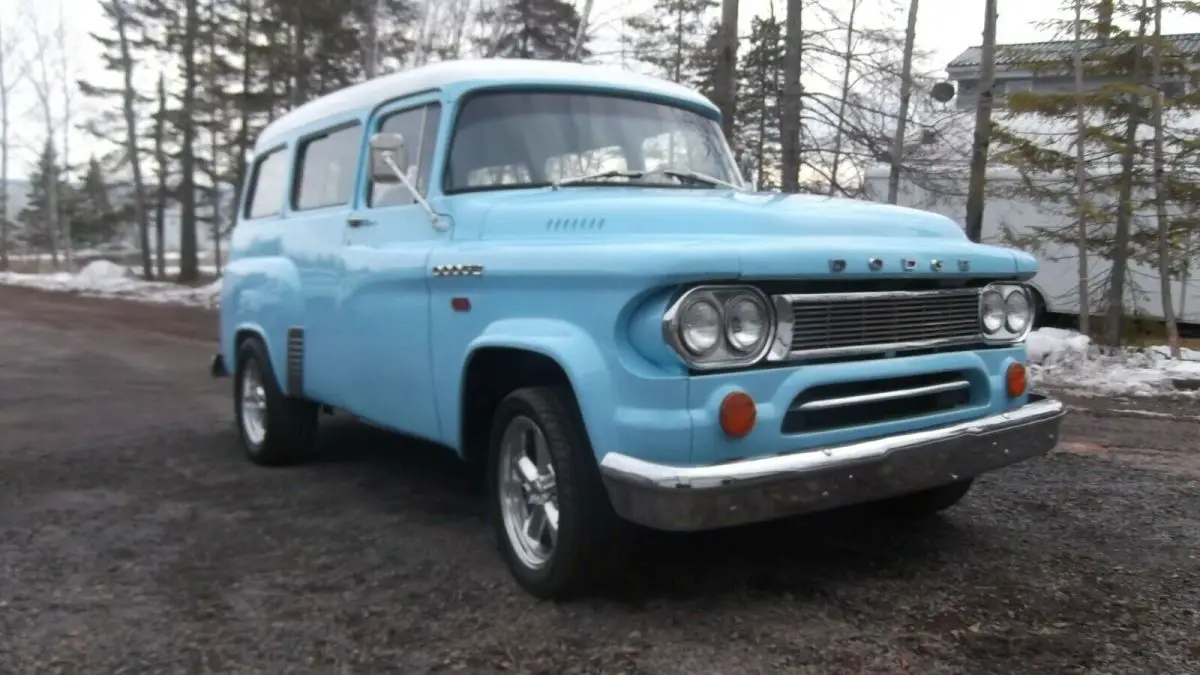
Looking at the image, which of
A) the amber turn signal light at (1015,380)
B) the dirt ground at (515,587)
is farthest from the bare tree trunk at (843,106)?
the amber turn signal light at (1015,380)

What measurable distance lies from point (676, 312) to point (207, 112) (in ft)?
106

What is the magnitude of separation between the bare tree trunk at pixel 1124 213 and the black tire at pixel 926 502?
9.20 metres

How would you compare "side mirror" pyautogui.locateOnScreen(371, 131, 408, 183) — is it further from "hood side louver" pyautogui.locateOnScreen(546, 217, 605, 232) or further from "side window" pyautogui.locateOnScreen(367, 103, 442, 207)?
"hood side louver" pyautogui.locateOnScreen(546, 217, 605, 232)

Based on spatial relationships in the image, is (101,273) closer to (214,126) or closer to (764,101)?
(214,126)

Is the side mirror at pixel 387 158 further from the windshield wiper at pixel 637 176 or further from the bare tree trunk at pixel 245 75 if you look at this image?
the bare tree trunk at pixel 245 75

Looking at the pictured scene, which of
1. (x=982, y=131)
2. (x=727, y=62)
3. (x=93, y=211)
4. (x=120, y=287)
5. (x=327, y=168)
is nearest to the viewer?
(x=327, y=168)

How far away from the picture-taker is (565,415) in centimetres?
361

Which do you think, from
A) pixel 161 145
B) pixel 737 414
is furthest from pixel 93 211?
pixel 737 414

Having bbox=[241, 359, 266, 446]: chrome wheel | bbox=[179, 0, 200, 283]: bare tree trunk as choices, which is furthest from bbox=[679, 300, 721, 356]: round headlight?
bbox=[179, 0, 200, 283]: bare tree trunk

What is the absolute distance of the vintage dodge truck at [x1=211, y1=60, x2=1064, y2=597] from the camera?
3268mm

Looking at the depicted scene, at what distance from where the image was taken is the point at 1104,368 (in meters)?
11.0

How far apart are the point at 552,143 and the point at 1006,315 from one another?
204 centimetres

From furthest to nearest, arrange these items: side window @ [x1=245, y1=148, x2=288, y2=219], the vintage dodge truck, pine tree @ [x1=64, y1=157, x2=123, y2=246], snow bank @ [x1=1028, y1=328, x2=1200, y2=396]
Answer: pine tree @ [x1=64, y1=157, x2=123, y2=246]
snow bank @ [x1=1028, y1=328, x2=1200, y2=396]
side window @ [x1=245, y1=148, x2=288, y2=219]
the vintage dodge truck

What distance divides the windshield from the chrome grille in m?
1.32
